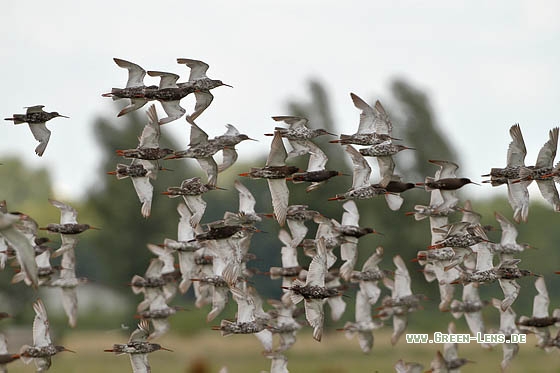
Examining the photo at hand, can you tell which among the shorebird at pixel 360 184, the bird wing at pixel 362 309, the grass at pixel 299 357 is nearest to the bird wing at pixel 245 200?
the shorebird at pixel 360 184

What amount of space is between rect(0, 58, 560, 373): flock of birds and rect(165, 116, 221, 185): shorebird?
24mm

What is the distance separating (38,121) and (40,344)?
15.5 feet

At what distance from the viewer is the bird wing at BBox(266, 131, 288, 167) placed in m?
19.7

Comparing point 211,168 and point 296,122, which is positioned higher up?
point 296,122

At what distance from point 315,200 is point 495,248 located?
102ft

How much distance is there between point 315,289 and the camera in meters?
19.7

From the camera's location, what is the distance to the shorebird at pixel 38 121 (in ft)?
66.8

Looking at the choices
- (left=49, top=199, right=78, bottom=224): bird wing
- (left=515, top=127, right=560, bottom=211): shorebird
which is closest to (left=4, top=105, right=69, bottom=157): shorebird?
(left=49, top=199, right=78, bottom=224): bird wing

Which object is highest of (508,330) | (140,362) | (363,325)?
(508,330)

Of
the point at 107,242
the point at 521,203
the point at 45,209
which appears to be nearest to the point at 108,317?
the point at 107,242

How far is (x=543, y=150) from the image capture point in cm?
1953

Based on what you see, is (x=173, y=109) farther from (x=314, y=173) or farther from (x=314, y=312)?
(x=314, y=312)

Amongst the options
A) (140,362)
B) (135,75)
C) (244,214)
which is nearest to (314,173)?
(244,214)

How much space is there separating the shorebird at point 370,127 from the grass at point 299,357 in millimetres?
23575
